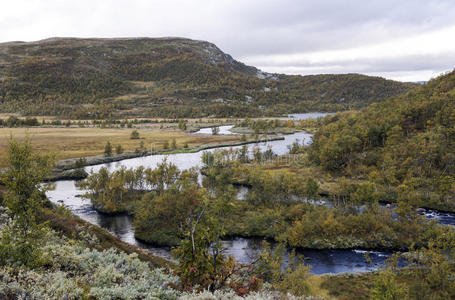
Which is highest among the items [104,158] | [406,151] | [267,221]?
[406,151]

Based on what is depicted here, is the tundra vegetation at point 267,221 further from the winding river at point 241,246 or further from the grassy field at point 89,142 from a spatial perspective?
the grassy field at point 89,142

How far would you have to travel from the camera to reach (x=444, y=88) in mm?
103375

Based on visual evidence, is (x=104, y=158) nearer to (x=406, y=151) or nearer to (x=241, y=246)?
(x=241, y=246)

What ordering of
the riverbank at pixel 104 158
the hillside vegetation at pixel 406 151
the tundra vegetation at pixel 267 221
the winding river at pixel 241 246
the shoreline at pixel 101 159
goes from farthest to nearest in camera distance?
1. the riverbank at pixel 104 158
2. the shoreline at pixel 101 159
3. the hillside vegetation at pixel 406 151
4. the winding river at pixel 241 246
5. the tundra vegetation at pixel 267 221

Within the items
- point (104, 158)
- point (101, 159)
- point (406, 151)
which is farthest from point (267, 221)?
point (104, 158)

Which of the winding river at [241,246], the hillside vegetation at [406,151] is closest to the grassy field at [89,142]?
the winding river at [241,246]

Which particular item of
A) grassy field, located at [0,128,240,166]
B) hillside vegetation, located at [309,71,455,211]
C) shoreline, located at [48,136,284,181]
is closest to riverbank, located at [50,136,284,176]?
shoreline, located at [48,136,284,181]

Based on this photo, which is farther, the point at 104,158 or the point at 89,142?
the point at 89,142

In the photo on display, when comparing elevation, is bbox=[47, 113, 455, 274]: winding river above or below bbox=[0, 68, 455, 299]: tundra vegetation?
below

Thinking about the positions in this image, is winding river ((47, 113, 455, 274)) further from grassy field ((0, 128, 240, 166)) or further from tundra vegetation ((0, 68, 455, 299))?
grassy field ((0, 128, 240, 166))

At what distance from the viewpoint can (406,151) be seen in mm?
72875

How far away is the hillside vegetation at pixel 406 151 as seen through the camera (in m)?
59.3

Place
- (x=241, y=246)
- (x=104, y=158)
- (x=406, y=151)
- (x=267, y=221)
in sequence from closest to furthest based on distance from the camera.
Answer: (x=241, y=246)
(x=267, y=221)
(x=406, y=151)
(x=104, y=158)

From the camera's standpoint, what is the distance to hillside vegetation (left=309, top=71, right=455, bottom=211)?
59.3 m
